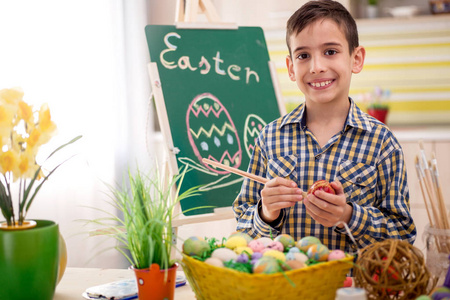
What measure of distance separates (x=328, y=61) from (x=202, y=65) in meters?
1.01

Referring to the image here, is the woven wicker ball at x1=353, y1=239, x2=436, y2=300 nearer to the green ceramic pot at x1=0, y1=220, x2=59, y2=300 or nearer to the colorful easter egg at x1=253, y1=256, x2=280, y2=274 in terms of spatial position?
the colorful easter egg at x1=253, y1=256, x2=280, y2=274

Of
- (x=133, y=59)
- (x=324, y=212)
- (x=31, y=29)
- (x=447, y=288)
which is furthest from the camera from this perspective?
(x=133, y=59)

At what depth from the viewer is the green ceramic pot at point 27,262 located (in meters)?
1.04

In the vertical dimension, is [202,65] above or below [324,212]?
above

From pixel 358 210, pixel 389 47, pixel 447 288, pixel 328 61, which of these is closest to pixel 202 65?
pixel 328 61

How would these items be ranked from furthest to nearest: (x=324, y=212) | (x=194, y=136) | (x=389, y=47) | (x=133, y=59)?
(x=389, y=47) < (x=133, y=59) < (x=194, y=136) < (x=324, y=212)

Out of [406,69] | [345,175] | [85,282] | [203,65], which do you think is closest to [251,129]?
[203,65]

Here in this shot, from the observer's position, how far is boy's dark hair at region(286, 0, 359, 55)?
1.48m

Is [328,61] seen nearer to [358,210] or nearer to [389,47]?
[358,210]

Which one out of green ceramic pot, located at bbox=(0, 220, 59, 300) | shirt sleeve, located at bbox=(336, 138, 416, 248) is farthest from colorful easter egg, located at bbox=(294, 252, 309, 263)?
green ceramic pot, located at bbox=(0, 220, 59, 300)

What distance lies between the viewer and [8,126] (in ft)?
3.44

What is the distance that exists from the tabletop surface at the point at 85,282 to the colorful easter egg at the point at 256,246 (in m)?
0.21

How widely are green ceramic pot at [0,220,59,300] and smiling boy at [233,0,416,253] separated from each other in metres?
0.52

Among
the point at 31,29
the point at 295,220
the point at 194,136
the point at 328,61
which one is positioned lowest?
the point at 295,220
